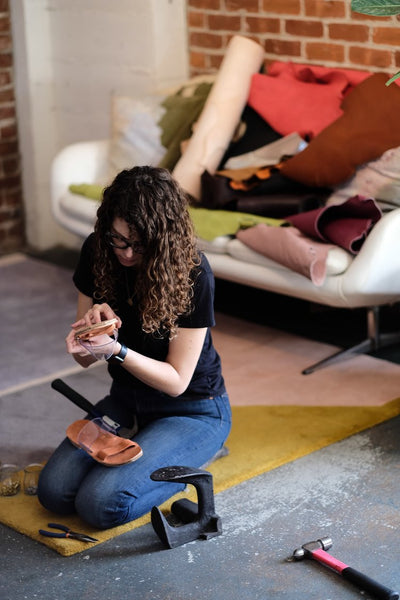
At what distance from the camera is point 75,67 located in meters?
5.06

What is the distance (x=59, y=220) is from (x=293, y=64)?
1.27 meters

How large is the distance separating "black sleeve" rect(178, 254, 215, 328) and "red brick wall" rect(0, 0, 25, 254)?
9.74 feet

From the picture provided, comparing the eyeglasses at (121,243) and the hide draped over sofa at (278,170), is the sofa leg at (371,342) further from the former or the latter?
the eyeglasses at (121,243)

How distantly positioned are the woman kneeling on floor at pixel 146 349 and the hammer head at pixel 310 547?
1.30ft

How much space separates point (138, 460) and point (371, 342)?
141 cm

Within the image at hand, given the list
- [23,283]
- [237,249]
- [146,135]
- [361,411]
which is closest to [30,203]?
[23,283]

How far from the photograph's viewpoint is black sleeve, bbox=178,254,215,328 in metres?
2.51

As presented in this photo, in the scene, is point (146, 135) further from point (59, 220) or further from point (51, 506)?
point (51, 506)

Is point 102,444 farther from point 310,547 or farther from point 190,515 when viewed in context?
point 310,547

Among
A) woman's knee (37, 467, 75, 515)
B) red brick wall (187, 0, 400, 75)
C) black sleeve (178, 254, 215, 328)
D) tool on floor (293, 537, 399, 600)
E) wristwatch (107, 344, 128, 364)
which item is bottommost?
tool on floor (293, 537, 399, 600)

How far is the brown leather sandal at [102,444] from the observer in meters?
2.51

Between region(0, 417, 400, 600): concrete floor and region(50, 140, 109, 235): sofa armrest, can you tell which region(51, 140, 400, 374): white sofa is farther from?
region(0, 417, 400, 600): concrete floor

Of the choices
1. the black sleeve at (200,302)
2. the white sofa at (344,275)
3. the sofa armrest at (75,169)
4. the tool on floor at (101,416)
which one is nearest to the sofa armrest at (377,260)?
the white sofa at (344,275)

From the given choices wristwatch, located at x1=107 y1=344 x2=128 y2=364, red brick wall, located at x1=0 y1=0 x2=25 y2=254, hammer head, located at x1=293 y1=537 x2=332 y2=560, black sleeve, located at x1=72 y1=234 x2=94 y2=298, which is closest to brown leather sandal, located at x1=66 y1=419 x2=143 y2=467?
wristwatch, located at x1=107 y1=344 x2=128 y2=364
